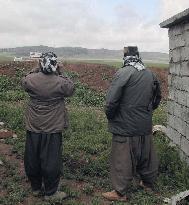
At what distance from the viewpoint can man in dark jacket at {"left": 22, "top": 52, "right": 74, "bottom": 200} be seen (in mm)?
6879

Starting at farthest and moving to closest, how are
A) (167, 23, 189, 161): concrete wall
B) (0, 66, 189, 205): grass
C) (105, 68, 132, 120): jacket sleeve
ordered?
(167, 23, 189, 161): concrete wall < (0, 66, 189, 205): grass < (105, 68, 132, 120): jacket sleeve

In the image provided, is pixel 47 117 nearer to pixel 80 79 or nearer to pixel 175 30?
pixel 175 30

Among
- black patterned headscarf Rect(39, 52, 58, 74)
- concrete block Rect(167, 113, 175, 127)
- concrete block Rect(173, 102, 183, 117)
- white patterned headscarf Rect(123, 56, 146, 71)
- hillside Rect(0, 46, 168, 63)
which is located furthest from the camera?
hillside Rect(0, 46, 168, 63)

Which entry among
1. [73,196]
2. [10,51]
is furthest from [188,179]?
[10,51]

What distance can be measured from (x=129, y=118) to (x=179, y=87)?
2750 millimetres

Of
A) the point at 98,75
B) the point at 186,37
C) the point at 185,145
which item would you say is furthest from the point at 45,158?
the point at 98,75

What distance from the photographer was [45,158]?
22.6 feet

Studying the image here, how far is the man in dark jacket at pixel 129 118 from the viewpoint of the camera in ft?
23.4

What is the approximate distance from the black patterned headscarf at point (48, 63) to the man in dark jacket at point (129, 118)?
0.96m

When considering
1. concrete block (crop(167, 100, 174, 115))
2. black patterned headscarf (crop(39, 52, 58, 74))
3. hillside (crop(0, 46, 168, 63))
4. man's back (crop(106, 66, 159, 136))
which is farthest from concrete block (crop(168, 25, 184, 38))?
hillside (crop(0, 46, 168, 63))

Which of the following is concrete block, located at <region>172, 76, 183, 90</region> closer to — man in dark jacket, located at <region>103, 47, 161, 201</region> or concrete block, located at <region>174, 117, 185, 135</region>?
concrete block, located at <region>174, 117, 185, 135</region>

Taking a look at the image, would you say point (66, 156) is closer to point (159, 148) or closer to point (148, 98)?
point (159, 148)

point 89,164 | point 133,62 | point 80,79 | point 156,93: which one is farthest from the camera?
point 80,79

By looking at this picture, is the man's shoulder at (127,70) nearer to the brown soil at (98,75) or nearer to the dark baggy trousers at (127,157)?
the dark baggy trousers at (127,157)
